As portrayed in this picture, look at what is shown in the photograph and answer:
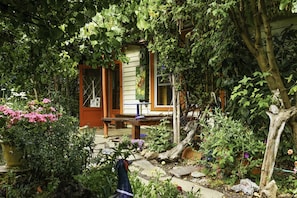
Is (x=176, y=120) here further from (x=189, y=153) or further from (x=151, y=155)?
(x=151, y=155)

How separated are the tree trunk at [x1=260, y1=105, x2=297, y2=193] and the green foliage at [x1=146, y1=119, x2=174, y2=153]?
7.23 feet

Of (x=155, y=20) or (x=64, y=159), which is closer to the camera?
(x=64, y=159)

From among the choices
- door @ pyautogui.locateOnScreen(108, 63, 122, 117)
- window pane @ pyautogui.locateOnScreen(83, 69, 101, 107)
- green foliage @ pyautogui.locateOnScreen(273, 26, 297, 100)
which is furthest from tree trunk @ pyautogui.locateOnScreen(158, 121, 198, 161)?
window pane @ pyautogui.locateOnScreen(83, 69, 101, 107)

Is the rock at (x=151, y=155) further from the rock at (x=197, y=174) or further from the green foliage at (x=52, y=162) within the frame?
the green foliage at (x=52, y=162)

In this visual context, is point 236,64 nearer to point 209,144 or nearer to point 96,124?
point 209,144

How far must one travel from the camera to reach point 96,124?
9.39 m

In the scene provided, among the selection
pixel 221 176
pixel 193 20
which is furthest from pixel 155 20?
pixel 221 176

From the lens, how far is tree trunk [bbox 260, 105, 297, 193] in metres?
3.00

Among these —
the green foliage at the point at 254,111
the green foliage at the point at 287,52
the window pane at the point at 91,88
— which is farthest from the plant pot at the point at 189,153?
the window pane at the point at 91,88

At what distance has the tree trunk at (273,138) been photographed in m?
3.00

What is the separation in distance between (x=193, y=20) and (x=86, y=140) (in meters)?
3.11

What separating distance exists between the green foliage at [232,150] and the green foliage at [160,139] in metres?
1.21

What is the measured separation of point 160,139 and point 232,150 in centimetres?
176

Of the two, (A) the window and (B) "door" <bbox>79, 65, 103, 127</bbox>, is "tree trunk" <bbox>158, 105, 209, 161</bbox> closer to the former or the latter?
(A) the window
